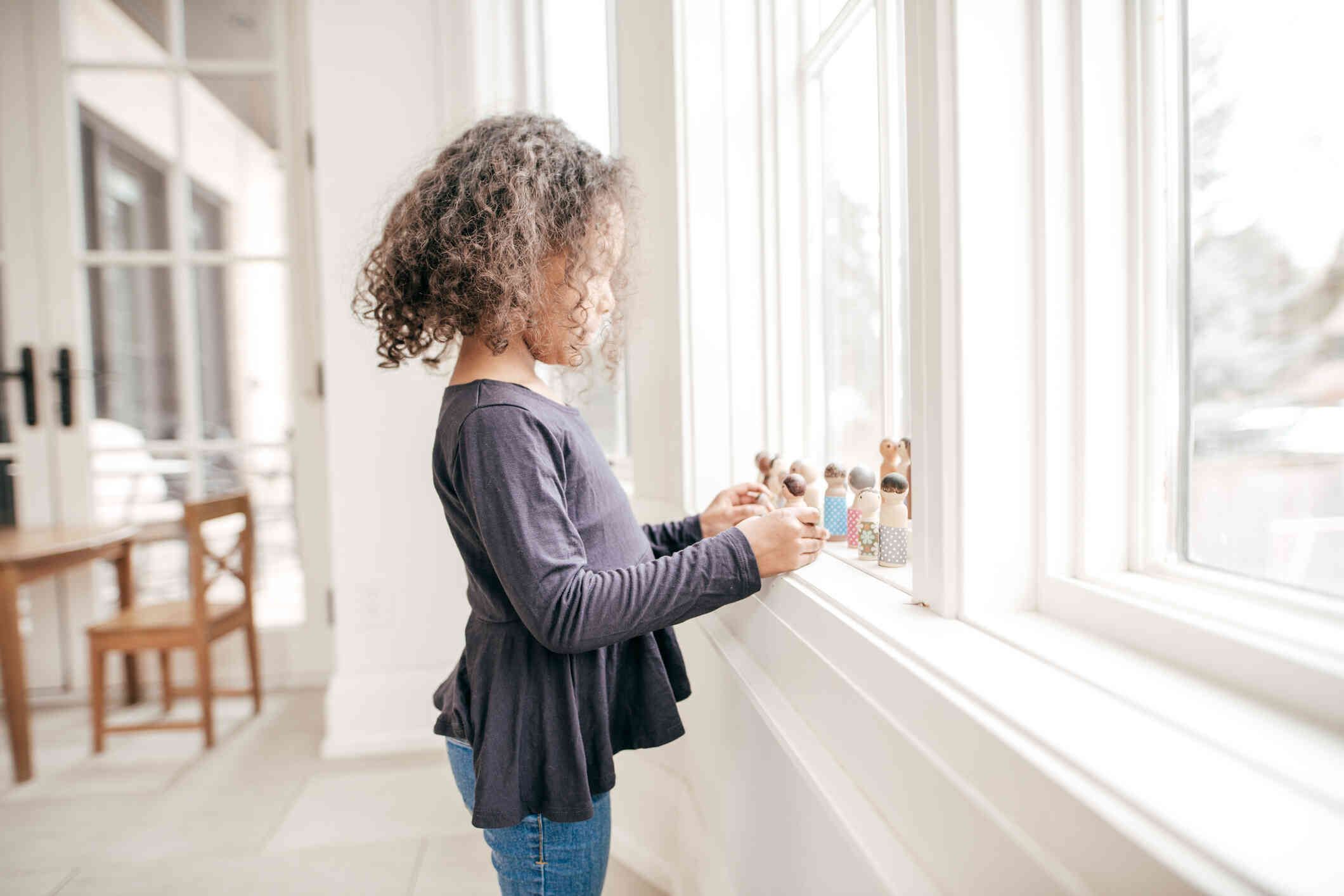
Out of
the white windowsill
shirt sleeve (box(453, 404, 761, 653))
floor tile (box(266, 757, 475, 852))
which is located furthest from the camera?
floor tile (box(266, 757, 475, 852))

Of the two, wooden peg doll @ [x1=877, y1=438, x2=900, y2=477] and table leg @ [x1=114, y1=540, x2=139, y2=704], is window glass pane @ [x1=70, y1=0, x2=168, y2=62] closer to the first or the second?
table leg @ [x1=114, y1=540, x2=139, y2=704]

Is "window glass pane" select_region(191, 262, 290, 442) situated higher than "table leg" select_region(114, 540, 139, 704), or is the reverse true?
"window glass pane" select_region(191, 262, 290, 442)

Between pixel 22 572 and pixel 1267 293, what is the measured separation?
9.22ft

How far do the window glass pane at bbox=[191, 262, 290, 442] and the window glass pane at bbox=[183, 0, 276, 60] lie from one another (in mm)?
750

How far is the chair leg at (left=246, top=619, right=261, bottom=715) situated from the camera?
8.56 feet

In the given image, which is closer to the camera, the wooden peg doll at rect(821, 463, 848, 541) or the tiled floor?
the wooden peg doll at rect(821, 463, 848, 541)

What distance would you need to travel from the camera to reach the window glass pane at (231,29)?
2729 millimetres

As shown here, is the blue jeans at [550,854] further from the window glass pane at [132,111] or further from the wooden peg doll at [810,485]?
the window glass pane at [132,111]

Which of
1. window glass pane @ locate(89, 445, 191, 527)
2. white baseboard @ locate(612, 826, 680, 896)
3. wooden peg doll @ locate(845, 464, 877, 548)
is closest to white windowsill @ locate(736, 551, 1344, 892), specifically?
wooden peg doll @ locate(845, 464, 877, 548)

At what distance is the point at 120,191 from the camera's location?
9.03ft

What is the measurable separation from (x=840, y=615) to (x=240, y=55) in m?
3.09

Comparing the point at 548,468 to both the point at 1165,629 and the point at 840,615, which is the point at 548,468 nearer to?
the point at 840,615

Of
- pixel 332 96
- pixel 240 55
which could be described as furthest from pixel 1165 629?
pixel 240 55

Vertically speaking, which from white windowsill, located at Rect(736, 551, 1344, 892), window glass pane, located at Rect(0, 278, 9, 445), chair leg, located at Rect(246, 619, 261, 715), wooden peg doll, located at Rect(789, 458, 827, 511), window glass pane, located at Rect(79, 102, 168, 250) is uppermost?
window glass pane, located at Rect(79, 102, 168, 250)
